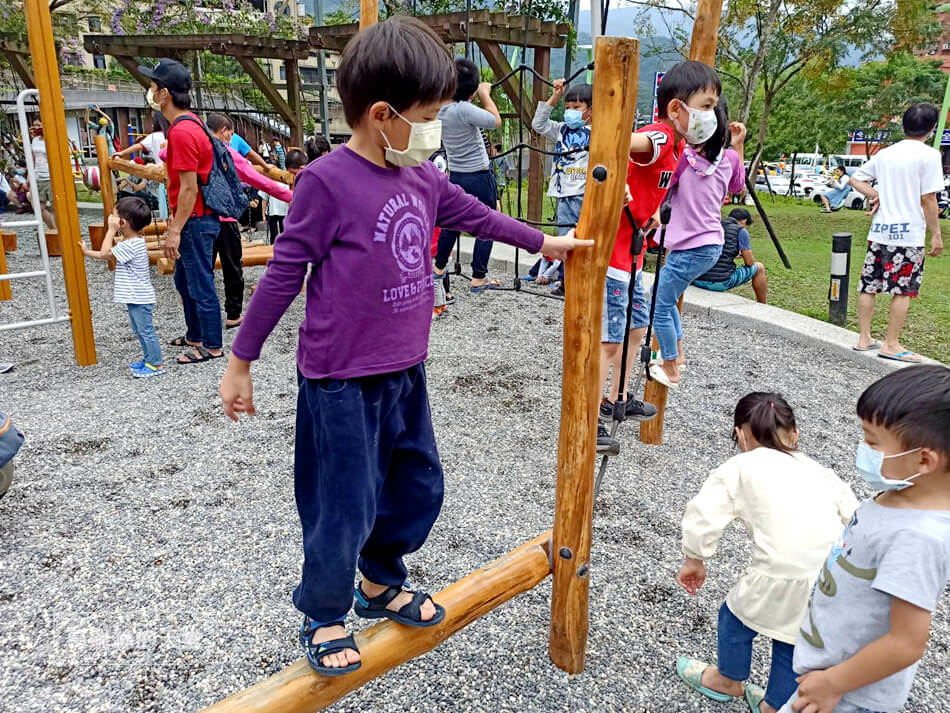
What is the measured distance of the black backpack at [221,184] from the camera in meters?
4.40

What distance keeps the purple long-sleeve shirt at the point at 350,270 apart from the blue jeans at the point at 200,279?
3350 millimetres

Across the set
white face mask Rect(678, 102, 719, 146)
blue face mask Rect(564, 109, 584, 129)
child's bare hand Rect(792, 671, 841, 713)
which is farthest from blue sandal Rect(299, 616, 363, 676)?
blue face mask Rect(564, 109, 584, 129)

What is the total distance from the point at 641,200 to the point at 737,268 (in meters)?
3.79

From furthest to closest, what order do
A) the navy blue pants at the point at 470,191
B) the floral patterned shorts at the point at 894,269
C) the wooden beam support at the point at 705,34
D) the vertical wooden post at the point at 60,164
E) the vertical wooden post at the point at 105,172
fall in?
1. the vertical wooden post at the point at 105,172
2. the navy blue pants at the point at 470,191
3. the floral patterned shorts at the point at 894,269
4. the vertical wooden post at the point at 60,164
5. the wooden beam support at the point at 705,34

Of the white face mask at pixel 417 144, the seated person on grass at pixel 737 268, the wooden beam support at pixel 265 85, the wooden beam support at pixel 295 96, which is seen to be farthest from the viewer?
the wooden beam support at pixel 295 96

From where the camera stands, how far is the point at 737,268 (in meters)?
6.25

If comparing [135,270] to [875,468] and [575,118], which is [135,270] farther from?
[875,468]

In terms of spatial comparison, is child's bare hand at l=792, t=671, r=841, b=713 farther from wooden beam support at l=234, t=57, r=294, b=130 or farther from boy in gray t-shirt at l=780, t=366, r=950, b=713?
wooden beam support at l=234, t=57, r=294, b=130

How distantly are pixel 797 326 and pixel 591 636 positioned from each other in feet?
13.4

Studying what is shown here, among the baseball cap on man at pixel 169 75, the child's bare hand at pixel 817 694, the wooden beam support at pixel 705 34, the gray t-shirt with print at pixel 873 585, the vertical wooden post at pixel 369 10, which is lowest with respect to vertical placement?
the child's bare hand at pixel 817 694

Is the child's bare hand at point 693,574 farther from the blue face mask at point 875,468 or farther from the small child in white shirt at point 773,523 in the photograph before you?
the blue face mask at point 875,468

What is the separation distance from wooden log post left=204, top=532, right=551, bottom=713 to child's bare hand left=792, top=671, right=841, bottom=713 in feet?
2.69

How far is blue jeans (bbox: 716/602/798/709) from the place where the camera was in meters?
1.73

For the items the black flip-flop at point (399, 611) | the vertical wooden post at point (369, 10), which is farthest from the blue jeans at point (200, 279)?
the black flip-flop at point (399, 611)
